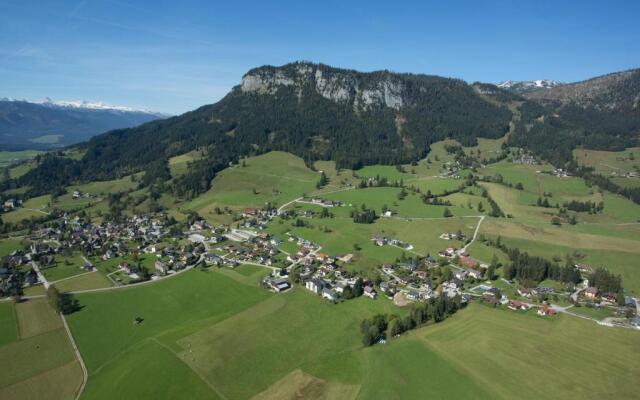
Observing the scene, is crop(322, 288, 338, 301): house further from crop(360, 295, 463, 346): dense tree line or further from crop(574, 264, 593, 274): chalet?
crop(574, 264, 593, 274): chalet

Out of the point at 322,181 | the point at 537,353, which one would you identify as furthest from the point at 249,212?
the point at 537,353

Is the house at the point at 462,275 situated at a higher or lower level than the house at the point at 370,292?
higher

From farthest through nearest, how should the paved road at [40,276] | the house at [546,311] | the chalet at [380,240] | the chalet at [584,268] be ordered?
the chalet at [380,240] → the chalet at [584,268] → the paved road at [40,276] → the house at [546,311]

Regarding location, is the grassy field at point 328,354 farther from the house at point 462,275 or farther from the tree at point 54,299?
the house at point 462,275

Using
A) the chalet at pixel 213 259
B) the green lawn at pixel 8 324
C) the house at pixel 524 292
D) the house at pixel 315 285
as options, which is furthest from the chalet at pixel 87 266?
the house at pixel 524 292

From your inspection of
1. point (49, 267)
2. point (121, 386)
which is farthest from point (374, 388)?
point (49, 267)

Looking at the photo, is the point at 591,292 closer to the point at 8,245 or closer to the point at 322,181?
the point at 322,181
